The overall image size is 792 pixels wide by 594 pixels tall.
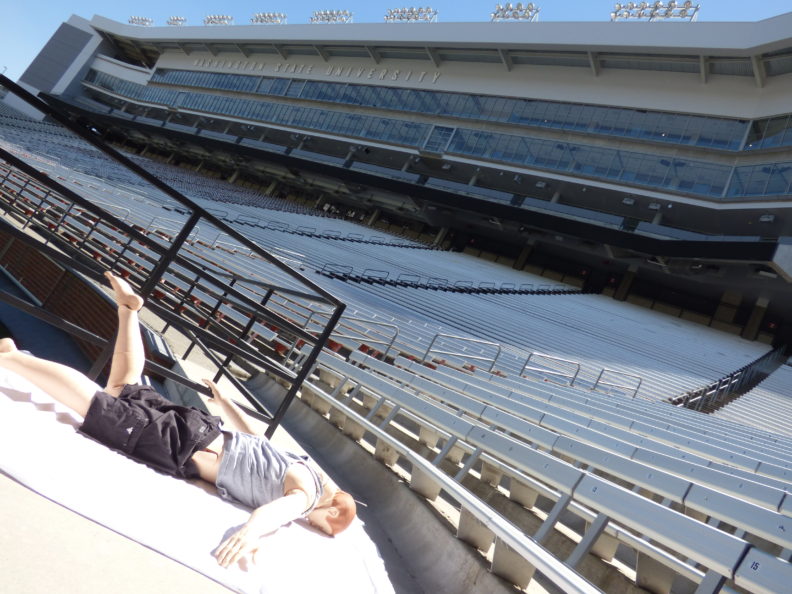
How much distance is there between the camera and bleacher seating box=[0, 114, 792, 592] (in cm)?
270

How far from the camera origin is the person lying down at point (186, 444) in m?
2.31

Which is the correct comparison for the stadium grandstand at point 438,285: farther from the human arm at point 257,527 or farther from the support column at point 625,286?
the support column at point 625,286

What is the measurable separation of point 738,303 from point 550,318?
18.3m

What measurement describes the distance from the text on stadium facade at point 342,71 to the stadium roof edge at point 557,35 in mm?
1829

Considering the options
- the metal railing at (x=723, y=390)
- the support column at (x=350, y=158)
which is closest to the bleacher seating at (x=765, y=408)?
the metal railing at (x=723, y=390)

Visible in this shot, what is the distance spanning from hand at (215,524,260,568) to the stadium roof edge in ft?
97.0

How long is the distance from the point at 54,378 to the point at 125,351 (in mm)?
315

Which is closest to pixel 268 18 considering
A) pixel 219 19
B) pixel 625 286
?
pixel 219 19

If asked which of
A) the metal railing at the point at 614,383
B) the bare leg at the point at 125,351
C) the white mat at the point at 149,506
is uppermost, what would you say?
the metal railing at the point at 614,383

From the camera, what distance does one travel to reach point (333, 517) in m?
2.48

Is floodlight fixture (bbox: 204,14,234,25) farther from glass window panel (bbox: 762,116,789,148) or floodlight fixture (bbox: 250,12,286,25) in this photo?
glass window panel (bbox: 762,116,789,148)

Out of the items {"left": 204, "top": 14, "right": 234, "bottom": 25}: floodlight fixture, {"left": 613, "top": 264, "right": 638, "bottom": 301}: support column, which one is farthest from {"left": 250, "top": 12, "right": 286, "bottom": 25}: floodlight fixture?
{"left": 613, "top": 264, "right": 638, "bottom": 301}: support column

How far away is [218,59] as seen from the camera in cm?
5066

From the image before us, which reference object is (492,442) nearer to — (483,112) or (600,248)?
(600,248)
